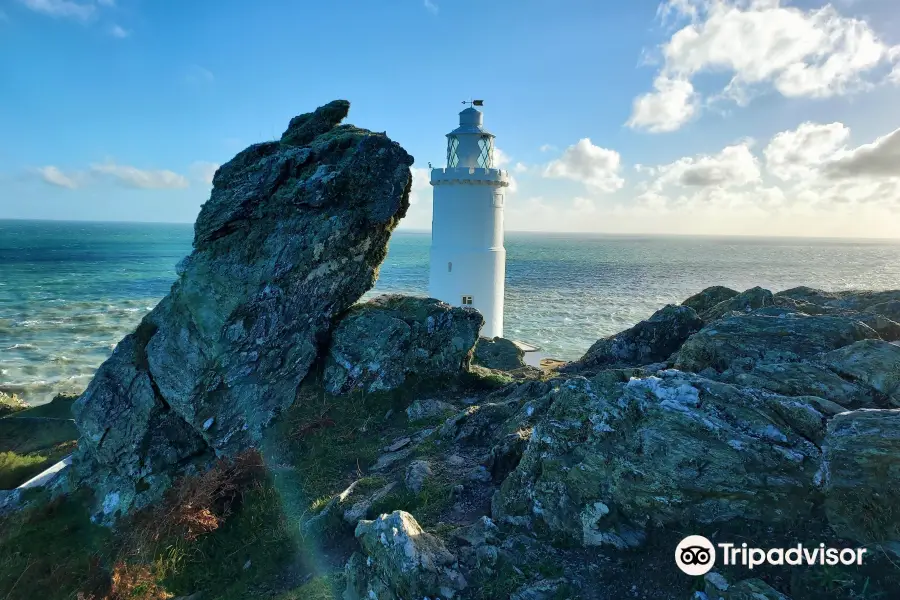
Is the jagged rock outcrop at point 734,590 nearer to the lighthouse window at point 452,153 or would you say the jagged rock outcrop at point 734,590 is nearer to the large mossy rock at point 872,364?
the large mossy rock at point 872,364

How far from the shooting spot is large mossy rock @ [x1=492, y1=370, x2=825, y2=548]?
193 inches

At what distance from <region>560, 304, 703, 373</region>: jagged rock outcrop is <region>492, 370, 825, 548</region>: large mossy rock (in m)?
6.84

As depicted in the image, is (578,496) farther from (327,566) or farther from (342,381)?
(342,381)

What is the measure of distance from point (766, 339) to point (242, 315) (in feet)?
32.6

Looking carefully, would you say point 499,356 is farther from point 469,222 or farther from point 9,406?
point 9,406

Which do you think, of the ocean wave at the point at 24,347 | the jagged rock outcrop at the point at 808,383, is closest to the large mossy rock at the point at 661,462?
the jagged rock outcrop at the point at 808,383

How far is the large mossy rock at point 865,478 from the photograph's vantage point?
430cm

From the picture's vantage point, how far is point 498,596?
4.95 metres

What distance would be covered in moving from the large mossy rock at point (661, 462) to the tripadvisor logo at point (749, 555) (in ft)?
0.84

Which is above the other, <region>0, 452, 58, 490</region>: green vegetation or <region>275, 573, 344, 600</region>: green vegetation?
<region>275, 573, 344, 600</region>: green vegetation

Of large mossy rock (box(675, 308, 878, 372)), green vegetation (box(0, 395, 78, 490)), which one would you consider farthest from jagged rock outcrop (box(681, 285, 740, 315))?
green vegetation (box(0, 395, 78, 490))

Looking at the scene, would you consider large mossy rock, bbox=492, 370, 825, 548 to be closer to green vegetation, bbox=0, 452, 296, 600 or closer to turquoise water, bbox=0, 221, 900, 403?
green vegetation, bbox=0, 452, 296, 600

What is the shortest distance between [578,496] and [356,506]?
3.31 m

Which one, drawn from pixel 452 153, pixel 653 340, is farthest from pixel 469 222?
pixel 653 340
